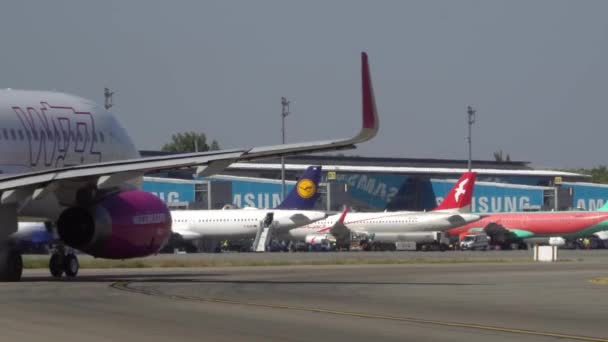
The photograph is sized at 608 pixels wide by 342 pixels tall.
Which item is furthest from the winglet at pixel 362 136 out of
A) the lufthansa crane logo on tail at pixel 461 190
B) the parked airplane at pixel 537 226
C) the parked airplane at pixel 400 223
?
the parked airplane at pixel 537 226

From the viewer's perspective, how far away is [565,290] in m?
26.9

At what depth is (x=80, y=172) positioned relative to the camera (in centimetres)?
2602

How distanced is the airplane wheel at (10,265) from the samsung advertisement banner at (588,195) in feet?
341

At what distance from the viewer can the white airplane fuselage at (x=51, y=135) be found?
94.8 ft

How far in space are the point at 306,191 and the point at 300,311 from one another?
66084 mm

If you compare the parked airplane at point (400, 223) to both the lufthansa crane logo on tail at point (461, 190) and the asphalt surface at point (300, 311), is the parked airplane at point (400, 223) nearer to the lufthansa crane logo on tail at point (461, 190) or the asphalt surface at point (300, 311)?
the lufthansa crane logo on tail at point (461, 190)

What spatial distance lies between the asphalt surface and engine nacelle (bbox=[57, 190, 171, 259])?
35.7 inches

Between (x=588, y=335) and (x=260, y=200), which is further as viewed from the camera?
(x=260, y=200)

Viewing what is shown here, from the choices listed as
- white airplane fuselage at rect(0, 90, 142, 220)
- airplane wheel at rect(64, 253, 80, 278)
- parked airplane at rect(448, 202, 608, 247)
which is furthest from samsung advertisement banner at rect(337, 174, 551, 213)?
airplane wheel at rect(64, 253, 80, 278)

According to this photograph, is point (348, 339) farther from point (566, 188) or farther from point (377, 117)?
point (566, 188)

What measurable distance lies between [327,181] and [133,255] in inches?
3278

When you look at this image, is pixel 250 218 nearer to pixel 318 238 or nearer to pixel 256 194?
pixel 318 238

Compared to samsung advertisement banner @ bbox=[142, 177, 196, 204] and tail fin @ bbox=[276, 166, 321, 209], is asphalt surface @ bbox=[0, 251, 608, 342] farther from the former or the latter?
samsung advertisement banner @ bbox=[142, 177, 196, 204]

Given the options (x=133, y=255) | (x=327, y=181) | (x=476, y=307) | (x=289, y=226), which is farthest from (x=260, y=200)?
(x=476, y=307)
